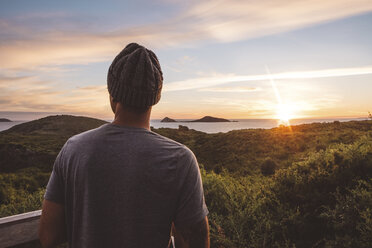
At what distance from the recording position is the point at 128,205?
1.10 m

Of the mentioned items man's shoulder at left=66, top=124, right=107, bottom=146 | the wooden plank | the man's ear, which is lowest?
the wooden plank

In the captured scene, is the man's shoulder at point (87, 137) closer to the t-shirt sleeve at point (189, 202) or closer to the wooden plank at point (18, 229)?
the t-shirt sleeve at point (189, 202)

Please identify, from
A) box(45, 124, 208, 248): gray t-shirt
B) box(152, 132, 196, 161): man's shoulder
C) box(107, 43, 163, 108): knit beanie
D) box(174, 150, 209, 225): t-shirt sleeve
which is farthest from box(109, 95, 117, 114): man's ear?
box(174, 150, 209, 225): t-shirt sleeve

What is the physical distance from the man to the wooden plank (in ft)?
3.52

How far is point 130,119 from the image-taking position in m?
1.20

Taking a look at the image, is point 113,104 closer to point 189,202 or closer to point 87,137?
point 87,137

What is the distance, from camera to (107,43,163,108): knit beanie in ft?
3.89

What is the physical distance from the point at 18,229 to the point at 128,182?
1.68 metres

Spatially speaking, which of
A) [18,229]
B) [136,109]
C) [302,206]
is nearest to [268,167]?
[302,206]

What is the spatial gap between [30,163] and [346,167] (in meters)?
32.1

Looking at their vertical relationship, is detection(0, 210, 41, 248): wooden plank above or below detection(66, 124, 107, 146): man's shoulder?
below

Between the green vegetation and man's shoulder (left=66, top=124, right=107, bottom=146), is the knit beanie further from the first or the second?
the green vegetation

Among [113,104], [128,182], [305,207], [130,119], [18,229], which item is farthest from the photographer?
[305,207]

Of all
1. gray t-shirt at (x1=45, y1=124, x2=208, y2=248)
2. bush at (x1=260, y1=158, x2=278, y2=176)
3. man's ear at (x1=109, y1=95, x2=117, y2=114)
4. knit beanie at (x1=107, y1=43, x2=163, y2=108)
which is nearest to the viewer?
gray t-shirt at (x1=45, y1=124, x2=208, y2=248)
